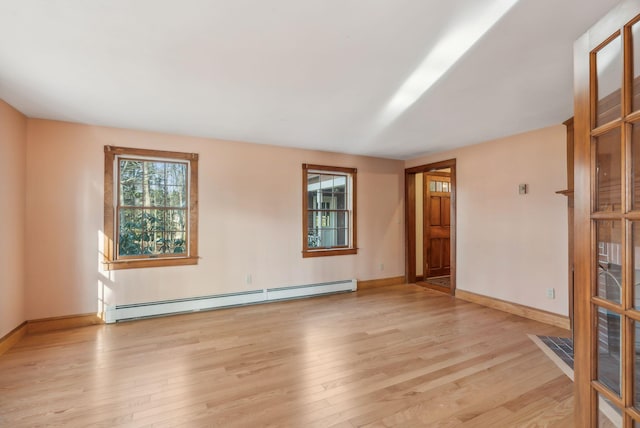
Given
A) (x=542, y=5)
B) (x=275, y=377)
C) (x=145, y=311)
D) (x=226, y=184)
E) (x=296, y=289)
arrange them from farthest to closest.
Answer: (x=296, y=289) < (x=226, y=184) < (x=145, y=311) < (x=275, y=377) < (x=542, y=5)

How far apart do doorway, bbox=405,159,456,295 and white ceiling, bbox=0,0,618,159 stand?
7.39ft

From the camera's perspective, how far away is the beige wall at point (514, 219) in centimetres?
364

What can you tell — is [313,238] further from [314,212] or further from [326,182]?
[326,182]

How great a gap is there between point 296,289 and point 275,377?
2.32 m

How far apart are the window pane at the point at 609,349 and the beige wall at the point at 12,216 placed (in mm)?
4539

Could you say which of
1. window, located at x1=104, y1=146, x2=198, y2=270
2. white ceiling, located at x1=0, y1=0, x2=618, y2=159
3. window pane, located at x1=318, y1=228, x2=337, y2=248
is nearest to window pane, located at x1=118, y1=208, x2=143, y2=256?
window, located at x1=104, y1=146, x2=198, y2=270

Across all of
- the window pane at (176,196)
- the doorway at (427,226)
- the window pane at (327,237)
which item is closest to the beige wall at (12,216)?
the window pane at (176,196)

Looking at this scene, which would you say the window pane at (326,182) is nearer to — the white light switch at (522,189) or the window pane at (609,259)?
the white light switch at (522,189)

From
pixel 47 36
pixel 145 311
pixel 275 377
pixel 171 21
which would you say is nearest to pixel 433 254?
pixel 275 377

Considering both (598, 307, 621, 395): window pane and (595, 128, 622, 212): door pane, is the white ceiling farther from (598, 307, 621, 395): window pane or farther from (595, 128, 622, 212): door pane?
(598, 307, 621, 395): window pane

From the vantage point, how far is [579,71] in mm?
1442

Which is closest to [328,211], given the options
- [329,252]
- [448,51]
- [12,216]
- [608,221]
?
[329,252]

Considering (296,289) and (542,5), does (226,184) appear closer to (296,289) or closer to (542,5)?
(296,289)

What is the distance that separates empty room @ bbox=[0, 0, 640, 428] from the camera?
157 centimetres
